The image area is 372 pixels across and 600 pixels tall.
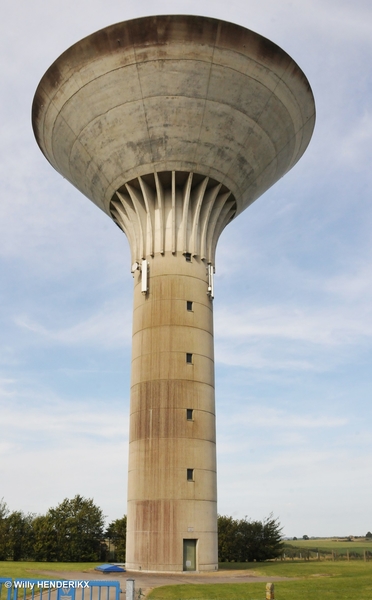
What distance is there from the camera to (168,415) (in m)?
28.2

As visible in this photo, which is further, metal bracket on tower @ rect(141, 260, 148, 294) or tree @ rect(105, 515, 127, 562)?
tree @ rect(105, 515, 127, 562)

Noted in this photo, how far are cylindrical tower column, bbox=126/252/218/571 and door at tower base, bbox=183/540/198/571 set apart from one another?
0.04 metres

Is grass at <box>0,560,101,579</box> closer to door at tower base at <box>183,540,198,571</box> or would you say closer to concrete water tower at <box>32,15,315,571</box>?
concrete water tower at <box>32,15,315,571</box>

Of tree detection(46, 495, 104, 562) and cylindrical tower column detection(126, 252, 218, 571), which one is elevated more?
cylindrical tower column detection(126, 252, 218, 571)

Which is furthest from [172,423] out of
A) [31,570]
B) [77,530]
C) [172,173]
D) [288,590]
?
[77,530]

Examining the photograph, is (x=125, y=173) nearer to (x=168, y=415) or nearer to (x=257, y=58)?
(x=257, y=58)

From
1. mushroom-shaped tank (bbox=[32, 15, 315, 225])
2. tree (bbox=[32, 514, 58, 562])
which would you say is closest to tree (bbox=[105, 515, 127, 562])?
tree (bbox=[32, 514, 58, 562])

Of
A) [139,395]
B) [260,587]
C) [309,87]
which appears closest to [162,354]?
[139,395]

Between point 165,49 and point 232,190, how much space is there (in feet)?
28.5

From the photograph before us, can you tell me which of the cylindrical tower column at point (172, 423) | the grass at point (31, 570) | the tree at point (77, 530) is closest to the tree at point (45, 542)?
the tree at point (77, 530)

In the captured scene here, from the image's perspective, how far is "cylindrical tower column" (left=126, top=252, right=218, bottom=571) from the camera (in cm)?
2672

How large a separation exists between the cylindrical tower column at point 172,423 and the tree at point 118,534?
788 inches

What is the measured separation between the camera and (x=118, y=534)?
47094 millimetres

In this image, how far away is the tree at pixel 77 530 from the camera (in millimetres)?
43719
